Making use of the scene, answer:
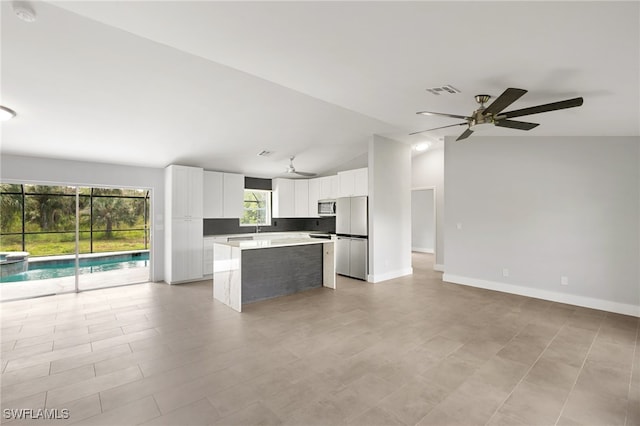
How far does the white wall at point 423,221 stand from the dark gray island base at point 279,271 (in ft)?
19.5

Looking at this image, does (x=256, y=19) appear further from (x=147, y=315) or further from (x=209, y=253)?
(x=209, y=253)

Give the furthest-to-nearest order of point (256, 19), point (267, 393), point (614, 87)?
point (614, 87)
point (267, 393)
point (256, 19)

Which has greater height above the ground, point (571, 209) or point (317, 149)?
point (317, 149)

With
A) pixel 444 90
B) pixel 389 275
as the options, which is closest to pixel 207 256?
pixel 389 275

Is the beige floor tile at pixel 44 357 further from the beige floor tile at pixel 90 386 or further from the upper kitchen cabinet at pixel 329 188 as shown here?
the upper kitchen cabinet at pixel 329 188

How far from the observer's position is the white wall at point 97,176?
4805 millimetres

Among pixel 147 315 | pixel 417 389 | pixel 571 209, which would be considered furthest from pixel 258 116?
pixel 571 209

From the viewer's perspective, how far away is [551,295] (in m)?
4.73

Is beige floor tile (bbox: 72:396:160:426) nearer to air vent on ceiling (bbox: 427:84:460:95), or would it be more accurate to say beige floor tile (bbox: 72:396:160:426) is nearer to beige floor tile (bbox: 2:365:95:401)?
beige floor tile (bbox: 2:365:95:401)

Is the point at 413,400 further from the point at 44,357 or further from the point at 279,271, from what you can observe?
the point at 44,357

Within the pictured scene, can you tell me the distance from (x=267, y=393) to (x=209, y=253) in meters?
4.60

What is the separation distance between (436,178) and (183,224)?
6.15 m

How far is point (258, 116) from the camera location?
448cm

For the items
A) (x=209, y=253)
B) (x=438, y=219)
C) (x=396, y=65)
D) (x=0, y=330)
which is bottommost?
(x=0, y=330)
